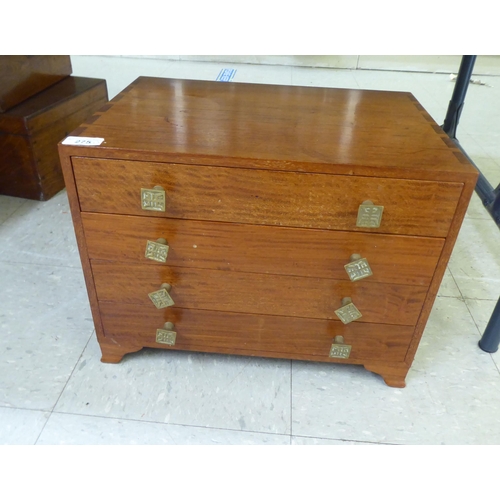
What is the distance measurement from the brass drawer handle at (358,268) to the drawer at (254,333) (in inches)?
7.0

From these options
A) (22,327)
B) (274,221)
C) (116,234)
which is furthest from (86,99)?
(274,221)

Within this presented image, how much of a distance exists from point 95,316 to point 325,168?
2.20 ft

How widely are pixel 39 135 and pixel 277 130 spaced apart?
119cm

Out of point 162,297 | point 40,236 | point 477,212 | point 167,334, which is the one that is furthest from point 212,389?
point 477,212

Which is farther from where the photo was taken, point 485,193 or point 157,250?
point 485,193

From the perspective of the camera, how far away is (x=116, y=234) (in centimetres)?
97

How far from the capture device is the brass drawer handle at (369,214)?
2.85 ft

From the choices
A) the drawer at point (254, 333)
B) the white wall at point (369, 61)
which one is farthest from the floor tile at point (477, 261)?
the white wall at point (369, 61)

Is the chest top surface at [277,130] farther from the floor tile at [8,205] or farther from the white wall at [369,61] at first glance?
the white wall at [369,61]

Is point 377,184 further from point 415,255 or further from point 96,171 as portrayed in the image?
point 96,171

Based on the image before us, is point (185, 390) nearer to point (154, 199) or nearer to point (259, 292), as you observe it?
point (259, 292)

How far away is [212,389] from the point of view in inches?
44.3

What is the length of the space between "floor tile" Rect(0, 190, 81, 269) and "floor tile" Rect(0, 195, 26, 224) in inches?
0.8

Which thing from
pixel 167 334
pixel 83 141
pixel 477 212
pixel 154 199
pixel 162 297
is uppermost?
pixel 83 141
